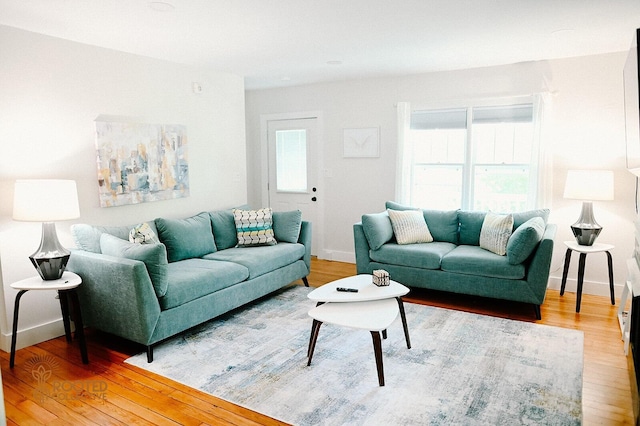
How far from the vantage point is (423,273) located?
426 centimetres

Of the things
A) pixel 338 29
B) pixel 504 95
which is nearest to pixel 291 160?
pixel 504 95

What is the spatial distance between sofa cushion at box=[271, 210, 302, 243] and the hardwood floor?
187 cm

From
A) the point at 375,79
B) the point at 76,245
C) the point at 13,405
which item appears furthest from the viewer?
the point at 375,79

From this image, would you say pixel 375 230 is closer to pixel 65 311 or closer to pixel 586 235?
pixel 586 235

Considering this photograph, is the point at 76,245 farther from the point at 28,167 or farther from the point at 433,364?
the point at 433,364

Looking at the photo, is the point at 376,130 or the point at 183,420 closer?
the point at 183,420

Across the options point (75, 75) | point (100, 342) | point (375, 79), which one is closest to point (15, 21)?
point (75, 75)

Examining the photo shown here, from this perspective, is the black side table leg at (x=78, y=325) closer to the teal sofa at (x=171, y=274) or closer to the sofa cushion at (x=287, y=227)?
the teal sofa at (x=171, y=274)

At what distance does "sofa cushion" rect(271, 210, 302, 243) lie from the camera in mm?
4691

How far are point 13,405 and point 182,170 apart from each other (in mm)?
2522

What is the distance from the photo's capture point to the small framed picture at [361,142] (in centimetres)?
546

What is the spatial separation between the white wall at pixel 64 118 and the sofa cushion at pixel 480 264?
105 inches

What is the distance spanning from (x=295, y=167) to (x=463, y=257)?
281 cm

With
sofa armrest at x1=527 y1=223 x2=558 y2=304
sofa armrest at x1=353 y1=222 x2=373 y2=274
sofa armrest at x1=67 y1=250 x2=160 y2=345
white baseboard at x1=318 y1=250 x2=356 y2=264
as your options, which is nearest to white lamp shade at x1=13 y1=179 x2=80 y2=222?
sofa armrest at x1=67 y1=250 x2=160 y2=345
